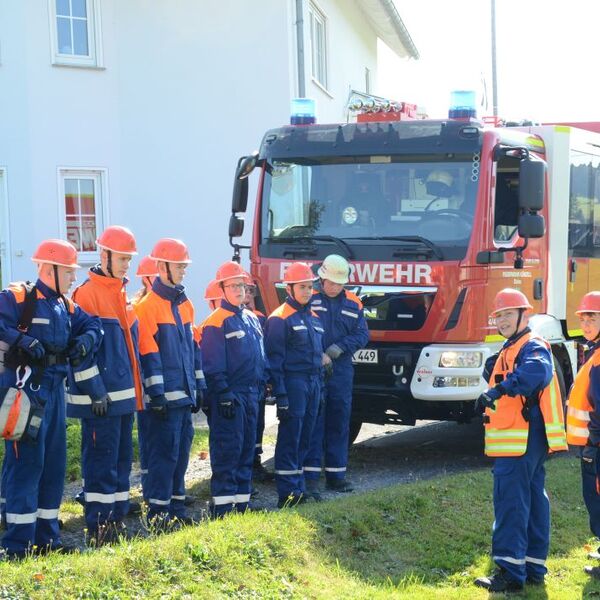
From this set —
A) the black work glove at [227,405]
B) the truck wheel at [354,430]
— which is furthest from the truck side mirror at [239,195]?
the black work glove at [227,405]

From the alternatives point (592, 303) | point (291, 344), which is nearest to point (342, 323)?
point (291, 344)

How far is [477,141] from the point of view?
8750 millimetres

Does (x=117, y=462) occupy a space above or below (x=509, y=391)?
below

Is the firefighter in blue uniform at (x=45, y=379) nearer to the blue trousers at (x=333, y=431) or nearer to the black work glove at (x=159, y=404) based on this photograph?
the black work glove at (x=159, y=404)

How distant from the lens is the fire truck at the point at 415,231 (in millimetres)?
8617

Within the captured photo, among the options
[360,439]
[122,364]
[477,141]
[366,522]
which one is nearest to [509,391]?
[366,522]

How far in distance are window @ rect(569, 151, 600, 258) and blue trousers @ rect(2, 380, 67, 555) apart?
5890 mm

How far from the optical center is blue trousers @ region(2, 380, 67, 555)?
5988 millimetres

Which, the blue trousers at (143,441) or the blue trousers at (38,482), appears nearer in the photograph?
the blue trousers at (38,482)

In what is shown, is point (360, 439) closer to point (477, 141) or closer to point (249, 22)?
point (477, 141)

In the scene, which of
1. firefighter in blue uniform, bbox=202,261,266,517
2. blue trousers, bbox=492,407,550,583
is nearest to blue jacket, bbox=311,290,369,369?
firefighter in blue uniform, bbox=202,261,266,517

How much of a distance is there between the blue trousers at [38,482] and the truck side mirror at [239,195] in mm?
3853

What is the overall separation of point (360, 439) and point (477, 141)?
4039 mm

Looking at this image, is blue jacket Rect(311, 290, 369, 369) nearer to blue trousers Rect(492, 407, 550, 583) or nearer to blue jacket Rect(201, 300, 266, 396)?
blue jacket Rect(201, 300, 266, 396)
